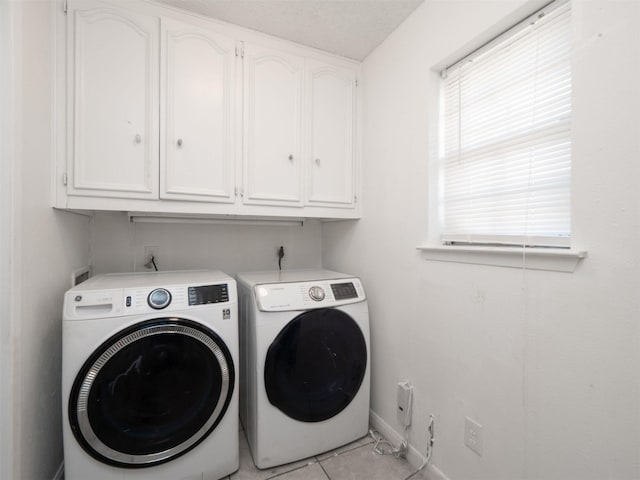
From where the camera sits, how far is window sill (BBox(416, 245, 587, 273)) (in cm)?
89

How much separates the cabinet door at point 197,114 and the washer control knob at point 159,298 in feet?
1.62

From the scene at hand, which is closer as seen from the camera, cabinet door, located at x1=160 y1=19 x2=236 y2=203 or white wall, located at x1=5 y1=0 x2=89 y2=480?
white wall, located at x1=5 y1=0 x2=89 y2=480

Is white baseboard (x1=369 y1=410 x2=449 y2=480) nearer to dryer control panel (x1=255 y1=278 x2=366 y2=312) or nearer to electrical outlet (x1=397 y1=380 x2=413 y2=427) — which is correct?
electrical outlet (x1=397 y1=380 x2=413 y2=427)

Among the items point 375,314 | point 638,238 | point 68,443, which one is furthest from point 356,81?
point 68,443

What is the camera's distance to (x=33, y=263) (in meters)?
1.08

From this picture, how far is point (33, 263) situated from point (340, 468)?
5.39ft

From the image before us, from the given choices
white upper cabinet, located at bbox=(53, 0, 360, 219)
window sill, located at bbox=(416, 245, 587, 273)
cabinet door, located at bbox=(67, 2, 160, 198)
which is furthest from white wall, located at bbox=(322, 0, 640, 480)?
cabinet door, located at bbox=(67, 2, 160, 198)

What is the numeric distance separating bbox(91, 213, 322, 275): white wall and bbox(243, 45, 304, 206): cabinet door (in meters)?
0.53

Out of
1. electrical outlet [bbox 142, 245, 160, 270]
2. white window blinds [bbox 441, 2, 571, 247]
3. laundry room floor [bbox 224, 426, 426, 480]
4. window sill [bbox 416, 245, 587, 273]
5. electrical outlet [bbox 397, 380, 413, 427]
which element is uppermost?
white window blinds [bbox 441, 2, 571, 247]

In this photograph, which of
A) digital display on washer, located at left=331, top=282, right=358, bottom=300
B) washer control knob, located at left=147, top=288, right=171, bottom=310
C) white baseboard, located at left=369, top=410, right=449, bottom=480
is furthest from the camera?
digital display on washer, located at left=331, top=282, right=358, bottom=300

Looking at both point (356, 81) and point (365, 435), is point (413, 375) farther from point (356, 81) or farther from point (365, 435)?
point (356, 81)

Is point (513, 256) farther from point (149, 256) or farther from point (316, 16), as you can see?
point (149, 256)

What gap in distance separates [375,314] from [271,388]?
2.42 feet

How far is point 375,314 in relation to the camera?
1778 millimetres
